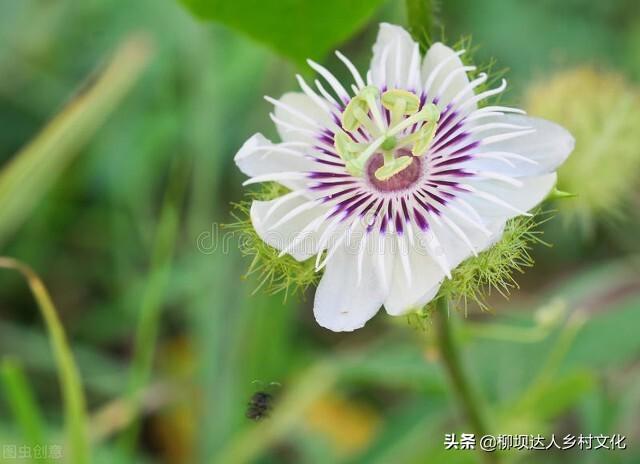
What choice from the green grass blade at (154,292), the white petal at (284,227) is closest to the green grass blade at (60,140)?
the green grass blade at (154,292)

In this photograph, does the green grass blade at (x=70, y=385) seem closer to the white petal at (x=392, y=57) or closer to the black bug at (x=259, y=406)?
the black bug at (x=259, y=406)

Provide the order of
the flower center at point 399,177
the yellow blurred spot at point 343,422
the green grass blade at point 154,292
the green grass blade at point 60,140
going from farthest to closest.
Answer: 1. the yellow blurred spot at point 343,422
2. the green grass blade at point 154,292
3. the green grass blade at point 60,140
4. the flower center at point 399,177

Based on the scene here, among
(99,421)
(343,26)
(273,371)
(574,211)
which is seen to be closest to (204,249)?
(273,371)

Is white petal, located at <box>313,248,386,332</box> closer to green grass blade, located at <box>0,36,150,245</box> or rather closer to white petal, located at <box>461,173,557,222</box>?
white petal, located at <box>461,173,557,222</box>

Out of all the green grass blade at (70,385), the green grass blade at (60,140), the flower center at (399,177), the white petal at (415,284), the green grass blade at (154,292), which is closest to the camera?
the white petal at (415,284)

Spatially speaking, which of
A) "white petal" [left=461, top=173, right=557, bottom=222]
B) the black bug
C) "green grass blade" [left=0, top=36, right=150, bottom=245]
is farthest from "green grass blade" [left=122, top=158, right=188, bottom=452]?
"white petal" [left=461, top=173, right=557, bottom=222]

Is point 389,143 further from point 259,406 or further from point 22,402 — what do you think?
point 22,402
